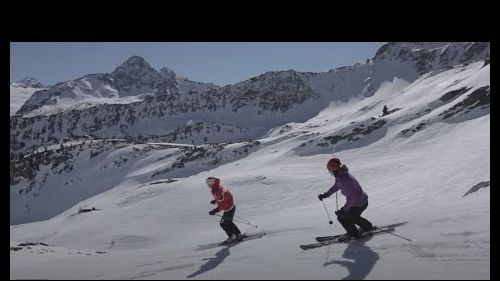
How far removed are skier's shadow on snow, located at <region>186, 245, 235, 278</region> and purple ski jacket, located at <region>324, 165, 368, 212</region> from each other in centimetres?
256

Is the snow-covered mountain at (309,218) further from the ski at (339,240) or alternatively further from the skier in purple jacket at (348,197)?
the skier in purple jacket at (348,197)

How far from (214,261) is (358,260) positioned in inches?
120

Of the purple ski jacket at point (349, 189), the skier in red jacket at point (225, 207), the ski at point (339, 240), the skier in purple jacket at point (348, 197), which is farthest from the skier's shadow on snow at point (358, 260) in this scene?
the skier in red jacket at point (225, 207)

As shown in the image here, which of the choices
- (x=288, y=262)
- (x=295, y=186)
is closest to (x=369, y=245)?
(x=288, y=262)

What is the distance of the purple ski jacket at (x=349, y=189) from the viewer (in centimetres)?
1074

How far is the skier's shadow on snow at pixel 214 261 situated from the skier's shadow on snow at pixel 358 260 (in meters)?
2.20

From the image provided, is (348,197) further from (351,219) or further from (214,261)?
(214,261)

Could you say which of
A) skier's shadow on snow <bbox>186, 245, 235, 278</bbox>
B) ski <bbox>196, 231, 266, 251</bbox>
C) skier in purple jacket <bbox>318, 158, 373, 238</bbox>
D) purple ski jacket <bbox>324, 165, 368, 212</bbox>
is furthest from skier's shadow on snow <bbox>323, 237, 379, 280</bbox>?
ski <bbox>196, 231, 266, 251</bbox>

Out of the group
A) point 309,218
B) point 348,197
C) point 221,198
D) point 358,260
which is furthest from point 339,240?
point 309,218

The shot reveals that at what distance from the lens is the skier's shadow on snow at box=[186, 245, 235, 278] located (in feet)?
29.6
